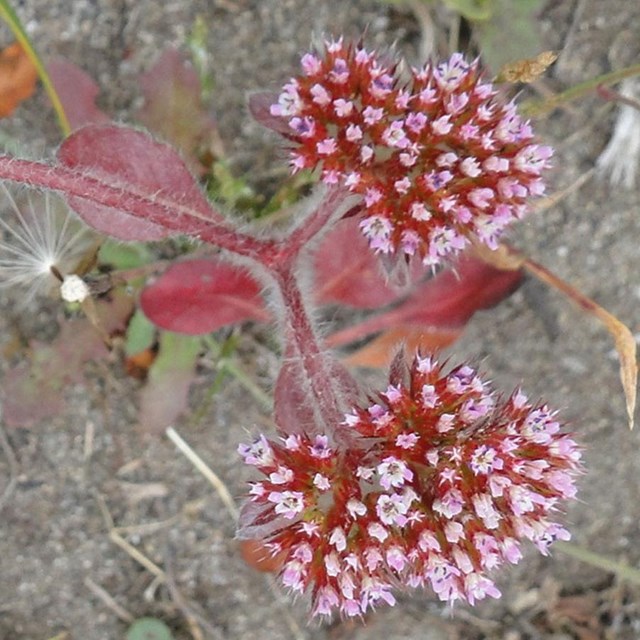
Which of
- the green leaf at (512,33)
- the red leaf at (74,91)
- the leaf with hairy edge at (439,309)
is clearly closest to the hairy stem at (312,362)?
the leaf with hairy edge at (439,309)

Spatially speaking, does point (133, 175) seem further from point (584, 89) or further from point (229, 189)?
point (584, 89)

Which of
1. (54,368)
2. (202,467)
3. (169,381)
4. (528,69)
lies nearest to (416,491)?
(528,69)

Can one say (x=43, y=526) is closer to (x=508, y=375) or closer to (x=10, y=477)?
(x=10, y=477)

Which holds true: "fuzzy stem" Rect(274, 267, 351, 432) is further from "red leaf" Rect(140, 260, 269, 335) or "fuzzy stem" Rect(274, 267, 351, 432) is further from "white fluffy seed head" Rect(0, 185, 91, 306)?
"white fluffy seed head" Rect(0, 185, 91, 306)

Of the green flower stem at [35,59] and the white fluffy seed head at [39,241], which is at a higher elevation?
the green flower stem at [35,59]

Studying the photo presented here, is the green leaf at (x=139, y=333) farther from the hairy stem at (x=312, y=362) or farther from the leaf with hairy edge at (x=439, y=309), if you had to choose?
the hairy stem at (x=312, y=362)

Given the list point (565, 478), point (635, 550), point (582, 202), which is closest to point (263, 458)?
point (565, 478)

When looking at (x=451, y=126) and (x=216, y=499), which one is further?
(x=216, y=499)
